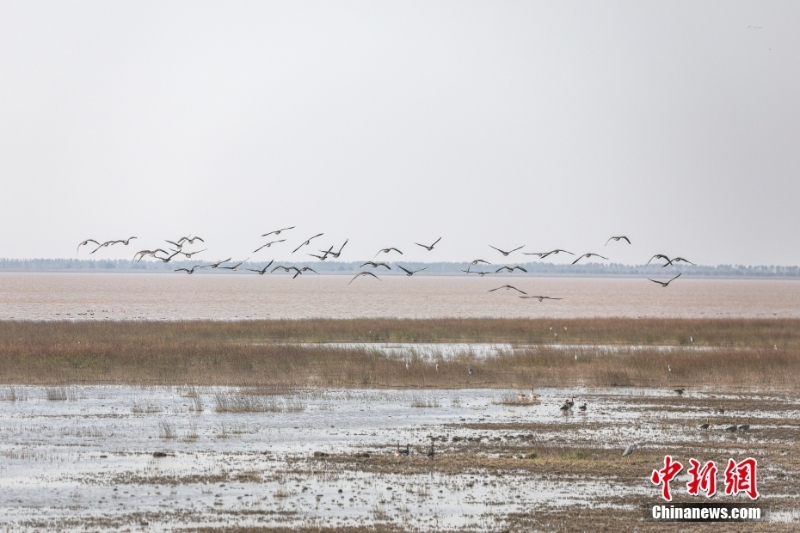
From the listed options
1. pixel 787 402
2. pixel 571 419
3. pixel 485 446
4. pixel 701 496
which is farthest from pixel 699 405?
pixel 701 496

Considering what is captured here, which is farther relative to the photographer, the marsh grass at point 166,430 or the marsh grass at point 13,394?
the marsh grass at point 13,394

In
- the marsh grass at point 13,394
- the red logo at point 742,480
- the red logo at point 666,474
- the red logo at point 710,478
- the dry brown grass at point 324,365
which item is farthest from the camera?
the dry brown grass at point 324,365

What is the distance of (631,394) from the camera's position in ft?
115

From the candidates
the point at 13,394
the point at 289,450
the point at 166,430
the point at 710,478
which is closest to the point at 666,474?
the point at 710,478

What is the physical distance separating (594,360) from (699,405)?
42.0ft

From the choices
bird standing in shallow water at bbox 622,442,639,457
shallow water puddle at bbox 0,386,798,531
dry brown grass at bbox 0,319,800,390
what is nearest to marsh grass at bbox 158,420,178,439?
shallow water puddle at bbox 0,386,798,531

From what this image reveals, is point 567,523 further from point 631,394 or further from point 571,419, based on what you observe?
point 631,394

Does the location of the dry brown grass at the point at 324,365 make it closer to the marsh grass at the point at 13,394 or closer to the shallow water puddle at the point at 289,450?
the marsh grass at the point at 13,394

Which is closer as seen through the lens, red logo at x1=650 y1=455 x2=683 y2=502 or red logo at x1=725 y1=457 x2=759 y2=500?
red logo at x1=650 y1=455 x2=683 y2=502

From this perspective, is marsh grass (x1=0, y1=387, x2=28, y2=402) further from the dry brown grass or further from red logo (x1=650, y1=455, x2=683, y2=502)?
red logo (x1=650, y1=455, x2=683, y2=502)

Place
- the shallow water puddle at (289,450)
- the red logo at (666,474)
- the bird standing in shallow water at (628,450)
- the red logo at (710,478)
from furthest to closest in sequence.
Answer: the bird standing in shallow water at (628,450) < the red logo at (710,478) < the red logo at (666,474) < the shallow water puddle at (289,450)

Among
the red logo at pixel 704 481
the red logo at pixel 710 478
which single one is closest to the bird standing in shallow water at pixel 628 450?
the red logo at pixel 710 478

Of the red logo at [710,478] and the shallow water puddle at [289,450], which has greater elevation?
the red logo at [710,478]

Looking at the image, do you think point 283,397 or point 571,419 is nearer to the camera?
point 571,419
